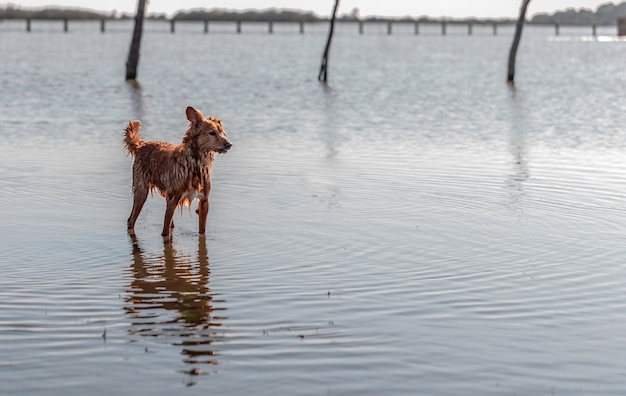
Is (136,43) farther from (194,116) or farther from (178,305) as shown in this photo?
(178,305)

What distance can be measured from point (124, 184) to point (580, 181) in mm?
6124

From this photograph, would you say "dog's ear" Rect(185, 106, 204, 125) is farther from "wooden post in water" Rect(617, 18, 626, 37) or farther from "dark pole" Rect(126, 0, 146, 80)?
"wooden post in water" Rect(617, 18, 626, 37)

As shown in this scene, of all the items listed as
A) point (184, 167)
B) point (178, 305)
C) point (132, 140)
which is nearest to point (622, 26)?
point (132, 140)

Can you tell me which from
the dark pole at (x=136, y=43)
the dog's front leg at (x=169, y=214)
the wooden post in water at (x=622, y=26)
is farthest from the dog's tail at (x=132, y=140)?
the wooden post in water at (x=622, y=26)

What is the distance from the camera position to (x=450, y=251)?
1089cm

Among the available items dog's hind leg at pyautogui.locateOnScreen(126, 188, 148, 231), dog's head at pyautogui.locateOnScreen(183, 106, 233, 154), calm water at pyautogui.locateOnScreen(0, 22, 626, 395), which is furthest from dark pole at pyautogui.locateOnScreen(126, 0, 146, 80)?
dog's head at pyautogui.locateOnScreen(183, 106, 233, 154)

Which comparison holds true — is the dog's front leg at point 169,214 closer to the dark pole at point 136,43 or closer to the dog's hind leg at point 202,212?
the dog's hind leg at point 202,212

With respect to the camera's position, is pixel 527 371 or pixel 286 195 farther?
pixel 286 195

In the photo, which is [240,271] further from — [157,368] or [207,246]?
[157,368]

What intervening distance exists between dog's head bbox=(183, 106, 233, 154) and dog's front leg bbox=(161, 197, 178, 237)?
→ 0.61m

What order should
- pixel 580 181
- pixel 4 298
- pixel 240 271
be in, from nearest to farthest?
1. pixel 4 298
2. pixel 240 271
3. pixel 580 181

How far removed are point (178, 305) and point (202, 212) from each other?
2.89m

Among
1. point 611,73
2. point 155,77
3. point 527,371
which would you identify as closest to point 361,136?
point 527,371

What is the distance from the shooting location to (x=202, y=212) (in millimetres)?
11609
